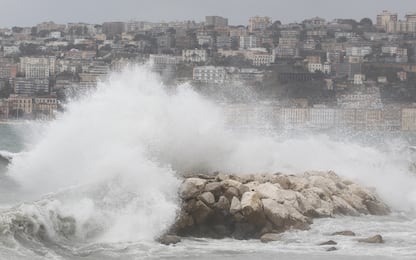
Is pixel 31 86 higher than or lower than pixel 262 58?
lower

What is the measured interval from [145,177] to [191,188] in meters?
0.88

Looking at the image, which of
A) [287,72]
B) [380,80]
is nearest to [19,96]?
[287,72]

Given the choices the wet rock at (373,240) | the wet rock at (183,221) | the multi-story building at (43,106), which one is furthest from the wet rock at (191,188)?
the multi-story building at (43,106)

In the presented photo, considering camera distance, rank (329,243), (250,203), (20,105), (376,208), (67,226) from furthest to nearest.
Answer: (20,105)
(376,208)
(250,203)
(329,243)
(67,226)

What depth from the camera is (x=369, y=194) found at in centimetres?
1861

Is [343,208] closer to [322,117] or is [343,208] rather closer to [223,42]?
[322,117]

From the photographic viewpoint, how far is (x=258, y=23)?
122062 millimetres

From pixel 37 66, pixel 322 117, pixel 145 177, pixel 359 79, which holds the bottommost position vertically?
pixel 322 117

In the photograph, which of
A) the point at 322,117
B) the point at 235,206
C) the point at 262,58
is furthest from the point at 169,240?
the point at 262,58

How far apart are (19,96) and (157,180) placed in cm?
5630

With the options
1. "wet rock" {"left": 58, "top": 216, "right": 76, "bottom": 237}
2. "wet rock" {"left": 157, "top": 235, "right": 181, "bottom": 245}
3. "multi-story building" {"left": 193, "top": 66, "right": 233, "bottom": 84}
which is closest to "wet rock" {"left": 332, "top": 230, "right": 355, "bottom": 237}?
"wet rock" {"left": 157, "top": 235, "right": 181, "bottom": 245}

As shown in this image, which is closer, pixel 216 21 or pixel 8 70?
pixel 8 70

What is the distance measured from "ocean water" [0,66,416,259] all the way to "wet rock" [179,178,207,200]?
0.63ft

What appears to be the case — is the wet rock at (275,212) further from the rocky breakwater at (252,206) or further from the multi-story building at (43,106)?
the multi-story building at (43,106)
